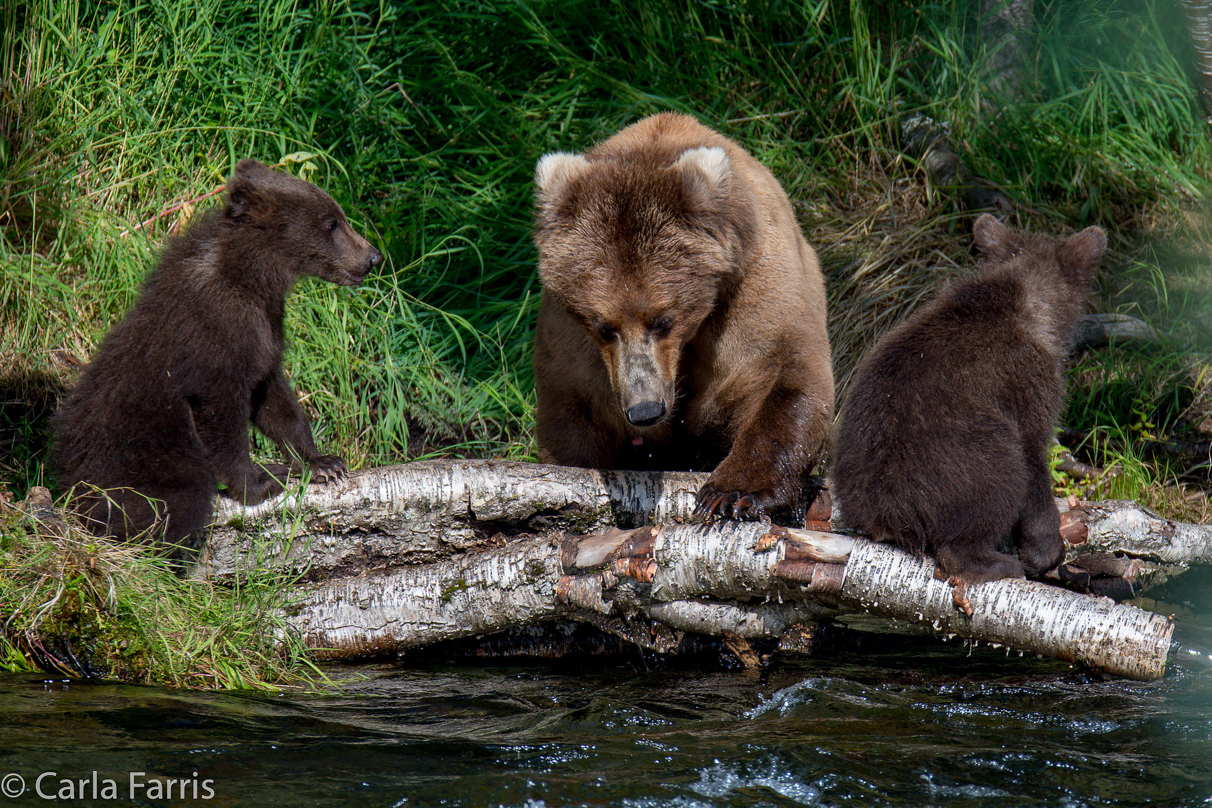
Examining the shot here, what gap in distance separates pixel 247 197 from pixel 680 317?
6.46ft

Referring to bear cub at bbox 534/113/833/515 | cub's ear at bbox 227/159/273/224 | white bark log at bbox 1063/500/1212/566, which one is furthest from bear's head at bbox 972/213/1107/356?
cub's ear at bbox 227/159/273/224

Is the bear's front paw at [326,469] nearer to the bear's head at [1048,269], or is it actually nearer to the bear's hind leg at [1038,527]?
the bear's hind leg at [1038,527]

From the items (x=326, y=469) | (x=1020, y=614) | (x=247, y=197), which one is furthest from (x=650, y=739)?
(x=247, y=197)

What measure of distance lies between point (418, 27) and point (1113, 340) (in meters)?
4.83

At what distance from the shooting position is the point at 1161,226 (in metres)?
6.52

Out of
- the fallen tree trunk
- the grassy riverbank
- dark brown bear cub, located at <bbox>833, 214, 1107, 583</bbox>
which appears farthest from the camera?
the grassy riverbank

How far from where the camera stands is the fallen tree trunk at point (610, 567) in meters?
3.50

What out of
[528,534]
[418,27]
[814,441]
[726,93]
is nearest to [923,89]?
[726,93]

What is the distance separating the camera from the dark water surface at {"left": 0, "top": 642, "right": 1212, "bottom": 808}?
2773mm

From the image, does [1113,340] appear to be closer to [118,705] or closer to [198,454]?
[198,454]

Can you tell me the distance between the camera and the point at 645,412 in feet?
12.6

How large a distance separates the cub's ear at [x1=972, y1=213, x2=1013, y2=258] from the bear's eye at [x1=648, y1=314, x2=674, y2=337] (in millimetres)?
1543

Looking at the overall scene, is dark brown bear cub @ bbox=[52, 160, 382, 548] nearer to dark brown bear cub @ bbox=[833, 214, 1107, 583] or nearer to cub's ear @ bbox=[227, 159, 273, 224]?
cub's ear @ bbox=[227, 159, 273, 224]

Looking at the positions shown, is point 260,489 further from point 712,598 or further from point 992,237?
point 992,237
